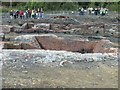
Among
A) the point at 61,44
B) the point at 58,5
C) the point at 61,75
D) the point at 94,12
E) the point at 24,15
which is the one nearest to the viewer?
the point at 61,75

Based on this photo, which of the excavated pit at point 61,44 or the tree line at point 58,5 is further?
the tree line at point 58,5

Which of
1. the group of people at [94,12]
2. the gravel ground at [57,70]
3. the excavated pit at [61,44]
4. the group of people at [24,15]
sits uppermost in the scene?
the gravel ground at [57,70]

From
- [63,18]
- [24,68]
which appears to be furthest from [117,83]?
[63,18]

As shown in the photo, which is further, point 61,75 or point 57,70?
point 57,70

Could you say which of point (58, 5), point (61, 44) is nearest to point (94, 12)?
point (58, 5)

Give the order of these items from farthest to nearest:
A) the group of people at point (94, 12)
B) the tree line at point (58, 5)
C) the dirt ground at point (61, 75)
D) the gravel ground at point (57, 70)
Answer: the tree line at point (58, 5) < the group of people at point (94, 12) < the gravel ground at point (57, 70) < the dirt ground at point (61, 75)

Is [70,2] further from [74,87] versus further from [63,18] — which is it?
[74,87]

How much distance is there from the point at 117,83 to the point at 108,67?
81.0 inches

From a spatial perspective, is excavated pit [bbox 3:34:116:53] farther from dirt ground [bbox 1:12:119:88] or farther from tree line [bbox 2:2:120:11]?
tree line [bbox 2:2:120:11]

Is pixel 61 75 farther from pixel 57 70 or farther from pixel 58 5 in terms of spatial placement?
pixel 58 5

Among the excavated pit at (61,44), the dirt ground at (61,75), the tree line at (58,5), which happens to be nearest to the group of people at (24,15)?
the tree line at (58,5)

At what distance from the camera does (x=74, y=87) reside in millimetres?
10844

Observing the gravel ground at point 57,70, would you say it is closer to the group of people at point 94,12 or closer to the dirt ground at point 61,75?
the dirt ground at point 61,75

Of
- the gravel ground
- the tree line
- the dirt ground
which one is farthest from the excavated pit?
the tree line
